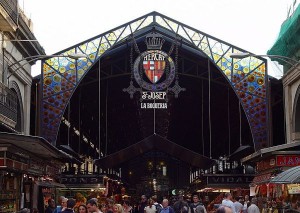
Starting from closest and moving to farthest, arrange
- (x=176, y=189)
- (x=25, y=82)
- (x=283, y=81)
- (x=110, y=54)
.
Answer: (x=25, y=82), (x=283, y=81), (x=110, y=54), (x=176, y=189)

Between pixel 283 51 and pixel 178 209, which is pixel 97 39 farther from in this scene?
pixel 178 209

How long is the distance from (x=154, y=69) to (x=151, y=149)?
12.7 feet

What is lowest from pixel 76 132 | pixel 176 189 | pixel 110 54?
pixel 176 189

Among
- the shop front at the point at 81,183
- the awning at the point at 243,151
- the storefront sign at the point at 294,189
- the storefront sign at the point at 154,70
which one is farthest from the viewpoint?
the awning at the point at 243,151

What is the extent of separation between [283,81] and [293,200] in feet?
38.1

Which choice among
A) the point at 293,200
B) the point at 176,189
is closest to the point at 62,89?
the point at 293,200

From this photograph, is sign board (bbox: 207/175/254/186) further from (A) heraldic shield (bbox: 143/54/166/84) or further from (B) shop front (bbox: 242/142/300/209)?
(A) heraldic shield (bbox: 143/54/166/84)

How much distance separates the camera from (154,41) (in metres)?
31.3

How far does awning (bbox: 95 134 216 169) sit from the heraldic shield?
319 centimetres

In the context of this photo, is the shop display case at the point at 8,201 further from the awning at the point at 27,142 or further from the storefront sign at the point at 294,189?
the storefront sign at the point at 294,189

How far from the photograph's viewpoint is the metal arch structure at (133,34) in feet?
97.3

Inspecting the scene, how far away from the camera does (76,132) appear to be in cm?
4628

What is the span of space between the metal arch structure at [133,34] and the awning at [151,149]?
2.71 meters

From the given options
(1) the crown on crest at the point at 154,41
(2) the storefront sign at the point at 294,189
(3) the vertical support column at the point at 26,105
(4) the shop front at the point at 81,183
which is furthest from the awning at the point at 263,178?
(3) the vertical support column at the point at 26,105
